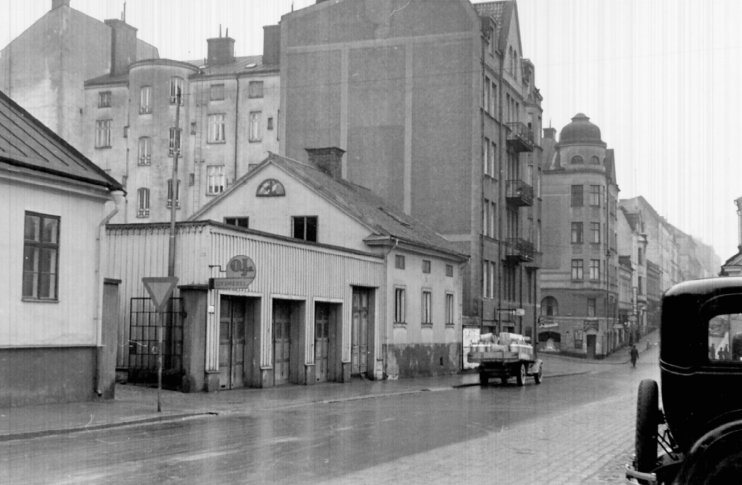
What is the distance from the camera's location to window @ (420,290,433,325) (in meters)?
38.5

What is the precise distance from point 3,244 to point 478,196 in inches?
1247

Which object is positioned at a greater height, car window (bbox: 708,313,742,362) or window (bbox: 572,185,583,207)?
window (bbox: 572,185,583,207)

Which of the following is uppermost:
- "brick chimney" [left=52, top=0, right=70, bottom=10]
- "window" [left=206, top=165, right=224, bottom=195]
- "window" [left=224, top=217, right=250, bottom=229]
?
"brick chimney" [left=52, top=0, right=70, bottom=10]

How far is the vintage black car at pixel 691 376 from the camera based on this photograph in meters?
8.39

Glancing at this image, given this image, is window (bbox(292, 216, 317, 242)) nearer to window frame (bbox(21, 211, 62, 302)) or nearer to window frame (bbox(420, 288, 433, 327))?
window frame (bbox(420, 288, 433, 327))

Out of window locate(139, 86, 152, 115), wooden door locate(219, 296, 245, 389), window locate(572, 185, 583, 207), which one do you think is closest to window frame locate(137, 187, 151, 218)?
window locate(139, 86, 152, 115)

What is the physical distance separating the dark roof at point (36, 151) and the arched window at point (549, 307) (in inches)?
2443

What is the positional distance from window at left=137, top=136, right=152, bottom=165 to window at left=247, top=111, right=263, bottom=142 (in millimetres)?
6192

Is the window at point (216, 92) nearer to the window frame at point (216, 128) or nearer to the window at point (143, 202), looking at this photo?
the window frame at point (216, 128)

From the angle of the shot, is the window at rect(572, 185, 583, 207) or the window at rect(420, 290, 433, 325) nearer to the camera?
the window at rect(420, 290, 433, 325)

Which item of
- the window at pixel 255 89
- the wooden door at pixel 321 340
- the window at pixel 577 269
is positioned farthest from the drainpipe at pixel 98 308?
the window at pixel 577 269

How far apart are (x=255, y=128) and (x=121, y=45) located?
39.3ft

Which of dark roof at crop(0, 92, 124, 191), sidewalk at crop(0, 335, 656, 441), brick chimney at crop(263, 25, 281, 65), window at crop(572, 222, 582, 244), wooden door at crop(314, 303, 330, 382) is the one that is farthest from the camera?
window at crop(572, 222, 582, 244)

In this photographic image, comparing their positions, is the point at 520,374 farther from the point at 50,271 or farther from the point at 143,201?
the point at 143,201
